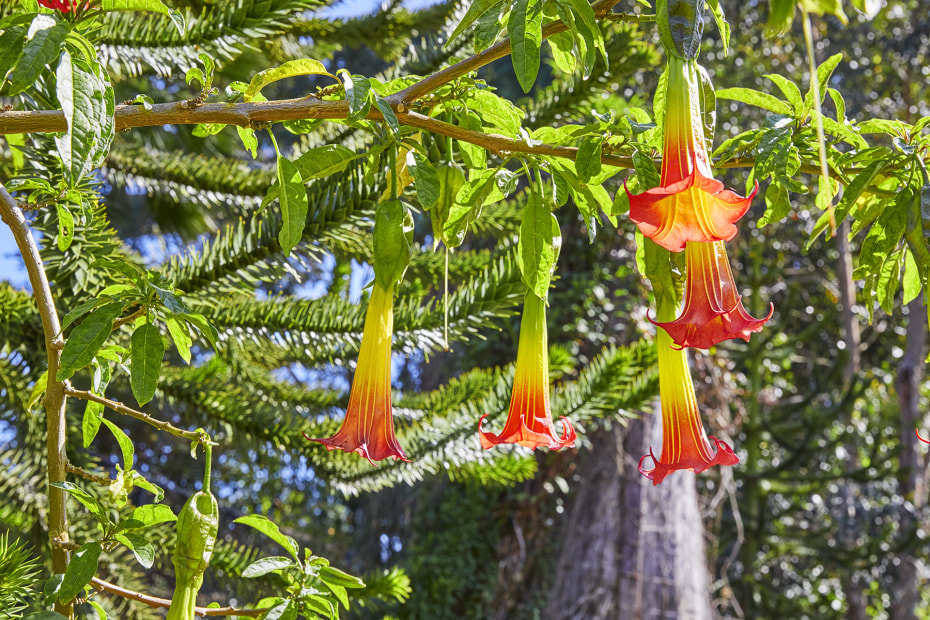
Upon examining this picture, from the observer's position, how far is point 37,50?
18.3 inches

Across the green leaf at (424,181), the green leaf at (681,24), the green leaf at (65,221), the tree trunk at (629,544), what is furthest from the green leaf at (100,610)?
the tree trunk at (629,544)

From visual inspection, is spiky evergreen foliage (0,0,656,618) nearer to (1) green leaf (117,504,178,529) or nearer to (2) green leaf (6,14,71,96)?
(1) green leaf (117,504,178,529)

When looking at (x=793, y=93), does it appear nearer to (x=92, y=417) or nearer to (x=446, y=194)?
(x=446, y=194)

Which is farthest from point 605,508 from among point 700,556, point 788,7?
point 788,7

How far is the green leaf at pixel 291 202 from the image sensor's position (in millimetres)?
621

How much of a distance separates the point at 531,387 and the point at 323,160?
0.96ft

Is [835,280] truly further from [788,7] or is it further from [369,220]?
[788,7]

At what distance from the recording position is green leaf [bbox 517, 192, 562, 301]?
0.66 metres

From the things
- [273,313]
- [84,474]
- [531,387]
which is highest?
[273,313]

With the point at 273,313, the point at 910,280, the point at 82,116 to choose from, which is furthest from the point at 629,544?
the point at 82,116

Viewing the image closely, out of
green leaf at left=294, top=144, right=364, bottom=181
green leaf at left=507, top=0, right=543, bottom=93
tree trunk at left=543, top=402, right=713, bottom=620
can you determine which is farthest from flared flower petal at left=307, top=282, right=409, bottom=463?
tree trunk at left=543, top=402, right=713, bottom=620

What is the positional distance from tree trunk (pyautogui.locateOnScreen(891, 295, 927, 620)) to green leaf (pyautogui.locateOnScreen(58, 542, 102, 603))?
4.44 m

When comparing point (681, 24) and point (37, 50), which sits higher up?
point (681, 24)

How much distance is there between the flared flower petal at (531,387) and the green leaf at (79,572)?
353 millimetres
